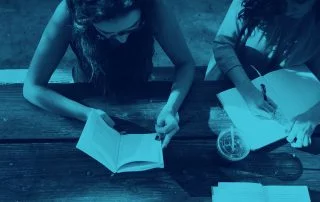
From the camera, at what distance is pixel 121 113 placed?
145cm

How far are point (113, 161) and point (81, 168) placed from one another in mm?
119

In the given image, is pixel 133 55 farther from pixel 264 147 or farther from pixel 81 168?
pixel 264 147

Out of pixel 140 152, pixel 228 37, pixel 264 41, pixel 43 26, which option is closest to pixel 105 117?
pixel 140 152

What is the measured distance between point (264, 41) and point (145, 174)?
0.92 metres

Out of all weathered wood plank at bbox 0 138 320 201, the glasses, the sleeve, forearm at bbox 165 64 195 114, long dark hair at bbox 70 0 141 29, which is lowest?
weathered wood plank at bbox 0 138 320 201

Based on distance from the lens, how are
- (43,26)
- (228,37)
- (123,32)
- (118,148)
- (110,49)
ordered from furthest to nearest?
(43,26)
(228,37)
(110,49)
(123,32)
(118,148)

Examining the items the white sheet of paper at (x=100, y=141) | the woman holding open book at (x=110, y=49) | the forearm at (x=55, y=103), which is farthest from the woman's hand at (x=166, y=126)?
the forearm at (x=55, y=103)

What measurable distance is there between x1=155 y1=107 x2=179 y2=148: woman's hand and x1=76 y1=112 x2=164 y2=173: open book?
0.09 ft

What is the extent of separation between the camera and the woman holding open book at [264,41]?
4.91ft

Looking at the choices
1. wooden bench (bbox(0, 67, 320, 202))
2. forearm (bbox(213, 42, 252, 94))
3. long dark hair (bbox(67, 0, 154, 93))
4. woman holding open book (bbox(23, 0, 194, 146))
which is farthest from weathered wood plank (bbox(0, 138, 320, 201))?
long dark hair (bbox(67, 0, 154, 93))

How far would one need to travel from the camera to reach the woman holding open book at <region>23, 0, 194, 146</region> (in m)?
1.33

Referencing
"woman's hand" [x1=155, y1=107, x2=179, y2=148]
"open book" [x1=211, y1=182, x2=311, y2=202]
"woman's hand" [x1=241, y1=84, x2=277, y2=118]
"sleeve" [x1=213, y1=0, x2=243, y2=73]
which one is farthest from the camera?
"sleeve" [x1=213, y1=0, x2=243, y2=73]

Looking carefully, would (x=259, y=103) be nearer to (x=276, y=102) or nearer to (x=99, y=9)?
(x=276, y=102)

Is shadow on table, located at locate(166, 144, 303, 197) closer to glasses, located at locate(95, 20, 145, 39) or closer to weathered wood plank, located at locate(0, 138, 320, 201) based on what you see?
weathered wood plank, located at locate(0, 138, 320, 201)
